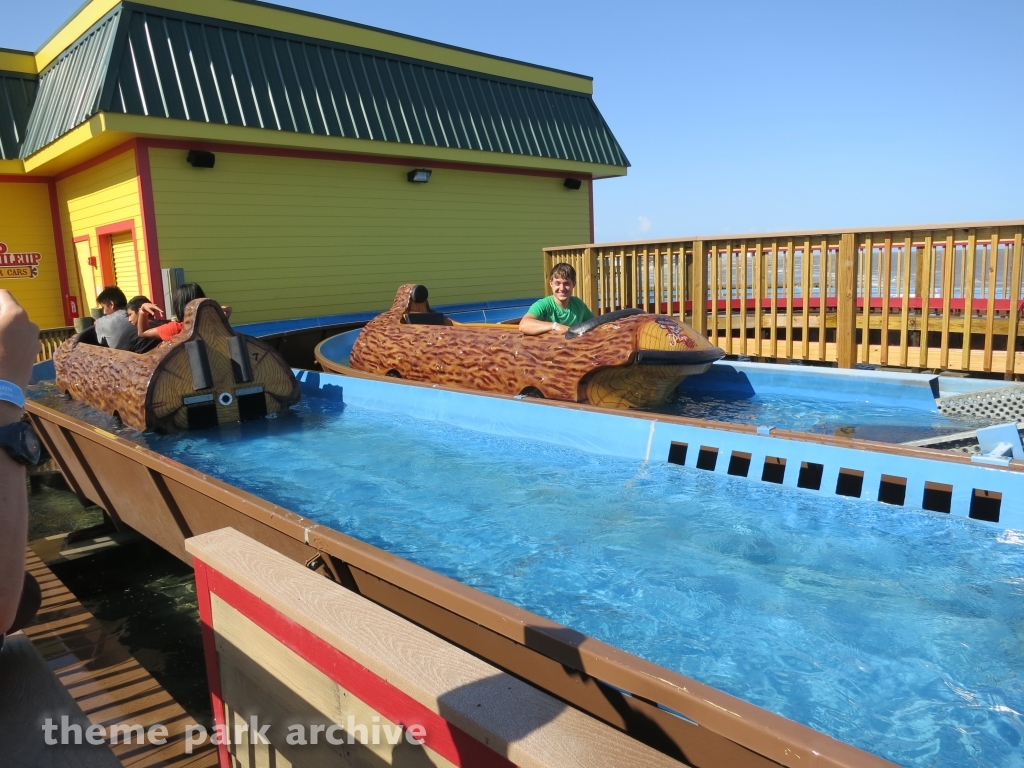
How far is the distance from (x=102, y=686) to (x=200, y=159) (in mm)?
7223

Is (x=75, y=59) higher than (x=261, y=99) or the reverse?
higher

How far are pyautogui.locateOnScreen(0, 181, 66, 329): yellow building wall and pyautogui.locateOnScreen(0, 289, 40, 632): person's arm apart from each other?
1076 centimetres

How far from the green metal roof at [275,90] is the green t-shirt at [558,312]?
528 centimetres

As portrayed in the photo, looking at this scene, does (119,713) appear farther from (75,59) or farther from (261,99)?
(75,59)

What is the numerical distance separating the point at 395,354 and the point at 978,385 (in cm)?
421

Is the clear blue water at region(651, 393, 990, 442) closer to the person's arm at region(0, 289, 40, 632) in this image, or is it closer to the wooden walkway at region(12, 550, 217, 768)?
the wooden walkway at region(12, 550, 217, 768)

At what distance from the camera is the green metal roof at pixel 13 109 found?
998cm

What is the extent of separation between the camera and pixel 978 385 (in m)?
4.78

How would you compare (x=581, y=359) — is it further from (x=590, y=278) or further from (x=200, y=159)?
(x=200, y=159)

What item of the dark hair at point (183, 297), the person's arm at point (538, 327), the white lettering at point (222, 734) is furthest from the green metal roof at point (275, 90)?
the white lettering at point (222, 734)

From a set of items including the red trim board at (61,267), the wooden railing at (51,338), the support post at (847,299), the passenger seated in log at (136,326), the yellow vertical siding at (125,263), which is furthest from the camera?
the red trim board at (61,267)

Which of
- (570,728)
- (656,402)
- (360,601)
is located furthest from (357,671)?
(656,402)

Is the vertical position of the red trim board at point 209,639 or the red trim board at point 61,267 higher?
the red trim board at point 61,267

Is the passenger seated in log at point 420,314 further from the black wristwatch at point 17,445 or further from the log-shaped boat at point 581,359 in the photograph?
the black wristwatch at point 17,445
